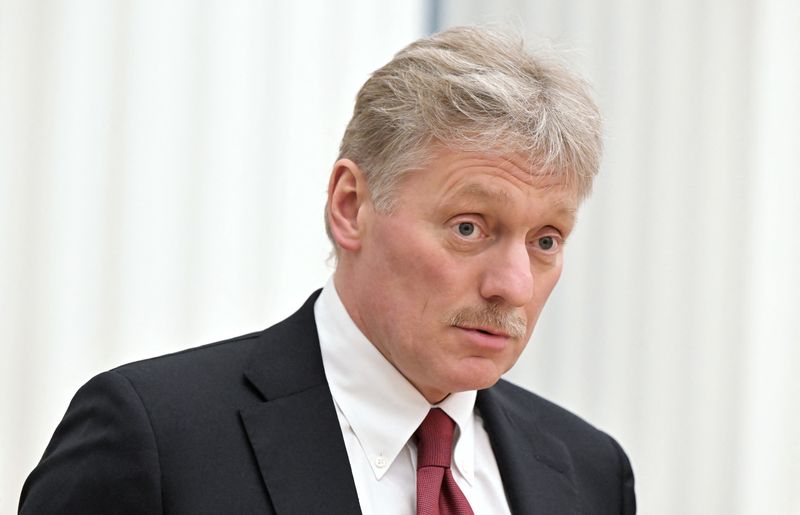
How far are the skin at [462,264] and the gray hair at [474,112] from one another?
0.03 metres

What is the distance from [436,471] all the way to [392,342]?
0.21 metres

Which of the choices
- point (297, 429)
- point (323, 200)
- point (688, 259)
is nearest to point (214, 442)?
point (297, 429)

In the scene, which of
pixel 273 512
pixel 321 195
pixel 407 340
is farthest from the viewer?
pixel 321 195

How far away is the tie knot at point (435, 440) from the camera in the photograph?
187 cm

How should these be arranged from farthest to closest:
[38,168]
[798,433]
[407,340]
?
[798,433]
[38,168]
[407,340]

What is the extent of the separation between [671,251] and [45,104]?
71.4 inches

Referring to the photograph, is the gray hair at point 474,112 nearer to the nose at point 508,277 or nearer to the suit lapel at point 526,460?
the nose at point 508,277

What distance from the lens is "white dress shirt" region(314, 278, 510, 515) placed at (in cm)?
184

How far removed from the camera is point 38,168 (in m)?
2.73

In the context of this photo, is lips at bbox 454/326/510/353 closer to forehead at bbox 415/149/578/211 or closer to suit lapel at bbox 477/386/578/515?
forehead at bbox 415/149/578/211

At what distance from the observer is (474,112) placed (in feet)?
5.91

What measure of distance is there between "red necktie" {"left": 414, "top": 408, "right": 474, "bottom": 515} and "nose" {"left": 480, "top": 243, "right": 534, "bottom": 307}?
24 centimetres

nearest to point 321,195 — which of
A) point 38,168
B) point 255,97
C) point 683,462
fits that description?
point 255,97

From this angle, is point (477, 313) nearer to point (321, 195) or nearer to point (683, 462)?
point (321, 195)
